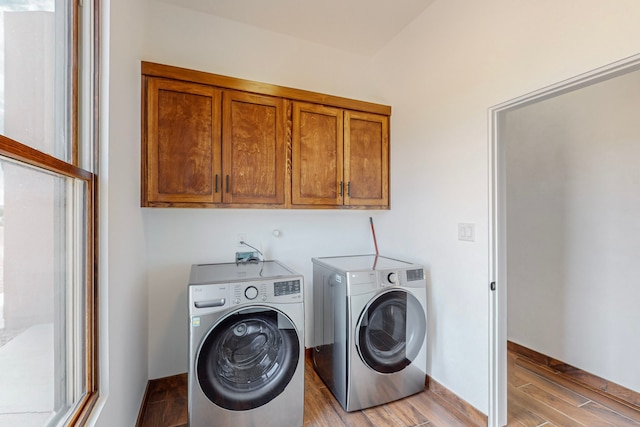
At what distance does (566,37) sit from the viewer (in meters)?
1.38

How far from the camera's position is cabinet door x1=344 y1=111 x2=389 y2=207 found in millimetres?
2453

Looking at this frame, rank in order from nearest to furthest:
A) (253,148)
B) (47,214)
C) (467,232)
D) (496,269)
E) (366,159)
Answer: (47,214) < (496,269) < (467,232) < (253,148) < (366,159)

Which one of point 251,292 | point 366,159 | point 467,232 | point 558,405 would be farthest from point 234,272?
point 558,405

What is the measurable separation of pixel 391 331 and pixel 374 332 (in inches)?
6.1

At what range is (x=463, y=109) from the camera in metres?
1.91

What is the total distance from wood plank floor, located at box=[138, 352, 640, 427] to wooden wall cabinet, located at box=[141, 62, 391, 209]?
1.40 metres

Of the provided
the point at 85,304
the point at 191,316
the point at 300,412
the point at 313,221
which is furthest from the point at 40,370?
the point at 313,221

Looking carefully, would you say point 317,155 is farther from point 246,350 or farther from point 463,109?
point 246,350

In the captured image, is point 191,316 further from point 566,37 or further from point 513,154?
point 513,154

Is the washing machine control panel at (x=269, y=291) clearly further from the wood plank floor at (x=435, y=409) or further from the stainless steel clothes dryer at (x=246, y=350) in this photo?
the wood plank floor at (x=435, y=409)

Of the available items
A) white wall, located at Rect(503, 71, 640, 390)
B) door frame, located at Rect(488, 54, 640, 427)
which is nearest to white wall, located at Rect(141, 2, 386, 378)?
door frame, located at Rect(488, 54, 640, 427)

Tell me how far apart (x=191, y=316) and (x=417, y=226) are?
5.71ft

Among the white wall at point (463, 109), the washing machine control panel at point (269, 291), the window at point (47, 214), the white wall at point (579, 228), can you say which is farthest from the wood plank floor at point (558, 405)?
the window at point (47, 214)

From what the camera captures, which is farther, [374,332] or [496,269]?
[374,332]
